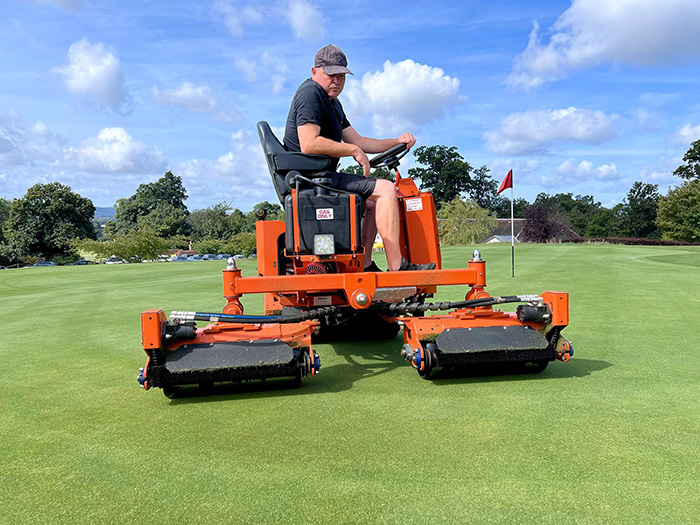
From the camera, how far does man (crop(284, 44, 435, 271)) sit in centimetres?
460

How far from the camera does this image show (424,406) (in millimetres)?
3625

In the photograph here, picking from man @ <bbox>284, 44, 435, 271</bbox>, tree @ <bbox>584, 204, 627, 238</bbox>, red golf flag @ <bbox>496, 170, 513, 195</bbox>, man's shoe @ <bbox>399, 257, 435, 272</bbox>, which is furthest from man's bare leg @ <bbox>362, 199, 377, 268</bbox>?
tree @ <bbox>584, 204, 627, 238</bbox>

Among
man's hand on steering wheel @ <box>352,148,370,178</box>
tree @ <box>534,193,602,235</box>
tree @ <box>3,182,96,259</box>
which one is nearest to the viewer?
man's hand on steering wheel @ <box>352,148,370,178</box>

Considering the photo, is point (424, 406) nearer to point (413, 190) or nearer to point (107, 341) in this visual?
point (413, 190)

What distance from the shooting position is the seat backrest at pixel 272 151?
4724 millimetres

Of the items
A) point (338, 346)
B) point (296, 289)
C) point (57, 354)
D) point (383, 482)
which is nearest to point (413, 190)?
point (296, 289)

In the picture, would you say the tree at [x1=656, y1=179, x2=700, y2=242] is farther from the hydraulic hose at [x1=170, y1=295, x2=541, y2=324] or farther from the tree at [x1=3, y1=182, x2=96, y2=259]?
the tree at [x1=3, y1=182, x2=96, y2=259]

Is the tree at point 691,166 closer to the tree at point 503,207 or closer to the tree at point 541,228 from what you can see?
the tree at point 541,228

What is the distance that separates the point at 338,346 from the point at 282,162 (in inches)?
89.3

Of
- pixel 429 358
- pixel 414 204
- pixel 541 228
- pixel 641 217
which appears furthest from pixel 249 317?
pixel 641 217

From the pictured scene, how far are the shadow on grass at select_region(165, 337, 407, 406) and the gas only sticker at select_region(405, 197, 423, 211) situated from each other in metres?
1.34

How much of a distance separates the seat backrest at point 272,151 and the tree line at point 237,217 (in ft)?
108

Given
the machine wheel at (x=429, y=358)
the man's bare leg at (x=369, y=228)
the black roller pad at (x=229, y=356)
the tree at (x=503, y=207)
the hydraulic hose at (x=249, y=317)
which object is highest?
the tree at (x=503, y=207)

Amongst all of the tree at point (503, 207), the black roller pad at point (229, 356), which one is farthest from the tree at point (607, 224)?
the black roller pad at point (229, 356)
